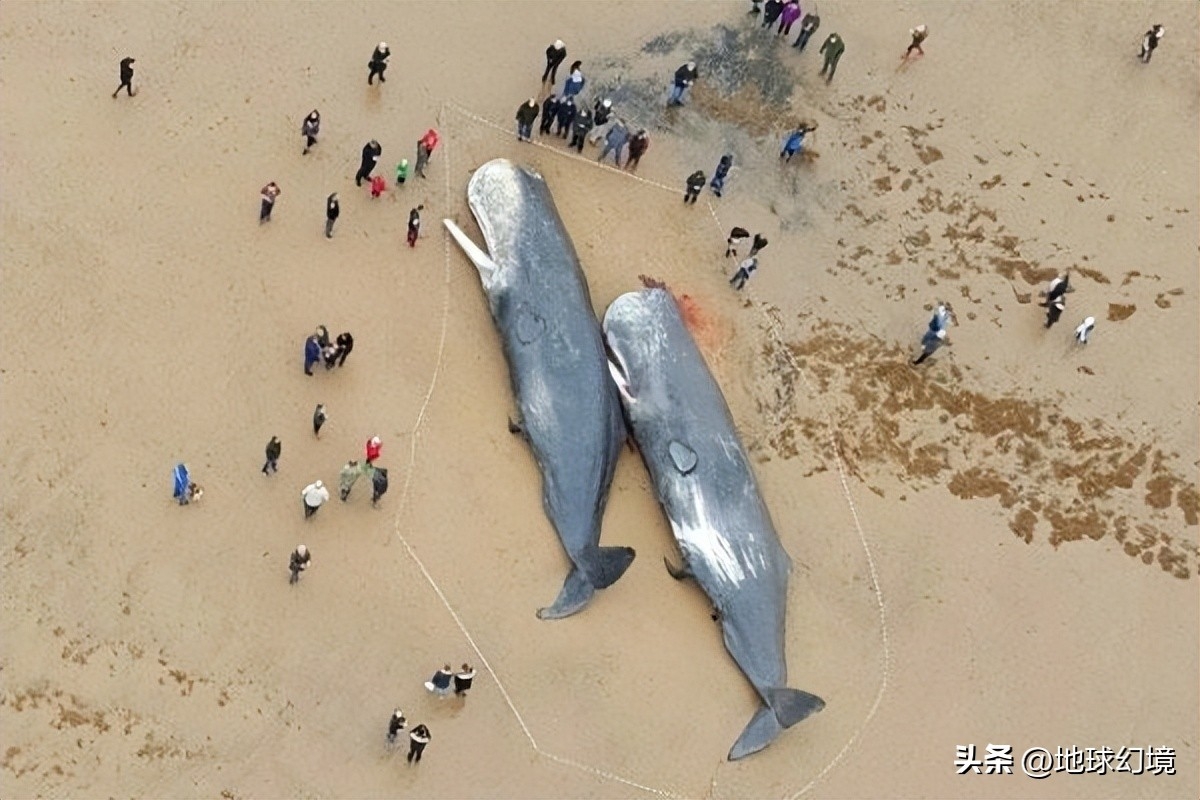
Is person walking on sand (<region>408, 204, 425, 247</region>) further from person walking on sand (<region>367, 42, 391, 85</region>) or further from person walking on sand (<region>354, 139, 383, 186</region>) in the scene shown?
person walking on sand (<region>367, 42, 391, 85</region>)

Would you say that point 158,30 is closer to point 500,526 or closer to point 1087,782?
point 500,526

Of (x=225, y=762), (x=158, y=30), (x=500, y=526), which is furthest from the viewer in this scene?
(x=158, y=30)

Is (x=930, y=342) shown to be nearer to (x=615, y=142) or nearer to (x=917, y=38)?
(x=615, y=142)

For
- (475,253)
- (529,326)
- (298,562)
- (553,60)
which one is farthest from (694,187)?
(298,562)

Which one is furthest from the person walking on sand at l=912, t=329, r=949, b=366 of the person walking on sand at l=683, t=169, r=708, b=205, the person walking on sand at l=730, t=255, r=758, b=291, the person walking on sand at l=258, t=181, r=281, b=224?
the person walking on sand at l=258, t=181, r=281, b=224

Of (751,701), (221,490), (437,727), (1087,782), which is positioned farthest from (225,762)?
(1087,782)

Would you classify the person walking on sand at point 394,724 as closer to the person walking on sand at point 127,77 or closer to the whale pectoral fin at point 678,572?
the whale pectoral fin at point 678,572
